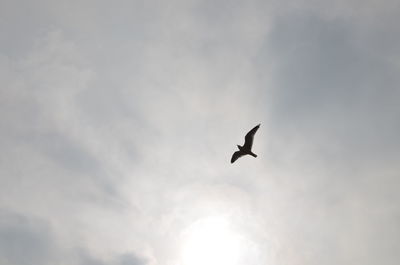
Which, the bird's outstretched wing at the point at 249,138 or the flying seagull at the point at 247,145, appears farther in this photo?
the flying seagull at the point at 247,145

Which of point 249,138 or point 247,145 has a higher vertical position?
point 249,138

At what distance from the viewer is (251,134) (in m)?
99.6

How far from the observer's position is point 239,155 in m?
104

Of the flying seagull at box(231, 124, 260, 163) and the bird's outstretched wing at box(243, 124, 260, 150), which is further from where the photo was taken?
the flying seagull at box(231, 124, 260, 163)

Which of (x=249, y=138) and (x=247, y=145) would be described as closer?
(x=249, y=138)

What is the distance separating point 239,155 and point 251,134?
7.06 meters
